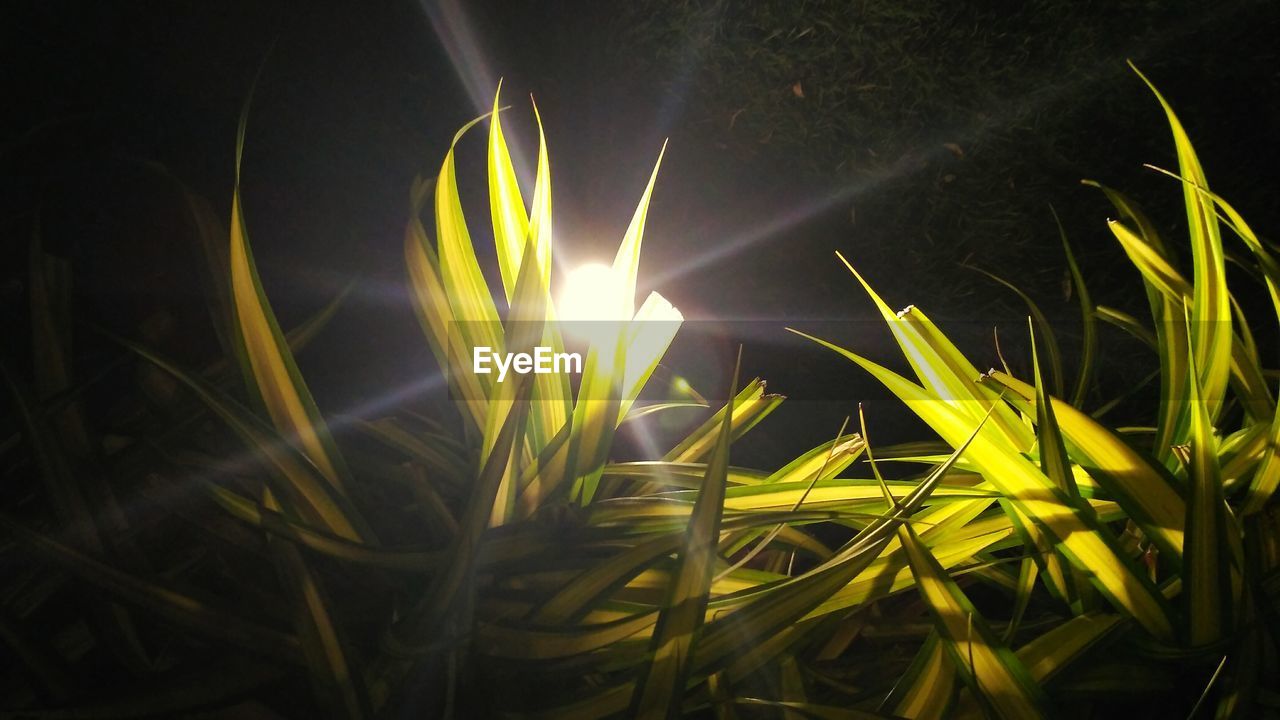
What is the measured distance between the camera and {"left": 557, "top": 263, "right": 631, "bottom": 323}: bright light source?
Answer: 0.50 m

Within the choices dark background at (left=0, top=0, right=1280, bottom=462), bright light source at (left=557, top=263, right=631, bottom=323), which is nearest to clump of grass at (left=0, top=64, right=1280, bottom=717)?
bright light source at (left=557, top=263, right=631, bottom=323)

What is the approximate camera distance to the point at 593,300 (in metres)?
0.54

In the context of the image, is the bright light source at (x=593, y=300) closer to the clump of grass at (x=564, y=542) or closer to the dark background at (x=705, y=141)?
the clump of grass at (x=564, y=542)

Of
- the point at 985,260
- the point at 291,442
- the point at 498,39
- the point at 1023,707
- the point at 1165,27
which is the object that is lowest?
the point at 1023,707

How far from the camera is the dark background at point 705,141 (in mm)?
671

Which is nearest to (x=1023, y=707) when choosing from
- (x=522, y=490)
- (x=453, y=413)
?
(x=522, y=490)

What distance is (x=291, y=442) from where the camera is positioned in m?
0.45

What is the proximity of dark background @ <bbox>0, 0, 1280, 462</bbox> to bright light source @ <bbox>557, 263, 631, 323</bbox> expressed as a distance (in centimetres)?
15

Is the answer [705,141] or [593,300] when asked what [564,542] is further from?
[705,141]

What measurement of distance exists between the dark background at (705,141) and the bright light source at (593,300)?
145 millimetres

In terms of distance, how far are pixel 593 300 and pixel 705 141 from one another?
0.37 metres

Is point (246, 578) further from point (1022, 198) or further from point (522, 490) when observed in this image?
point (1022, 198)

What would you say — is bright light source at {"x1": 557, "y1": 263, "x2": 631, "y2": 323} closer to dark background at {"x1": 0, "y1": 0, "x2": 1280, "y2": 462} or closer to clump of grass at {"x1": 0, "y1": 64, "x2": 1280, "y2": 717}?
clump of grass at {"x1": 0, "y1": 64, "x2": 1280, "y2": 717}

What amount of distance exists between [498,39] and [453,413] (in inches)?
18.2
